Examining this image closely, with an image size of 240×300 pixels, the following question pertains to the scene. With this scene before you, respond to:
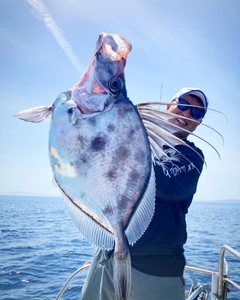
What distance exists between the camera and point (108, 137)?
149 centimetres

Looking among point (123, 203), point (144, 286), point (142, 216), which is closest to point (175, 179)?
point (142, 216)

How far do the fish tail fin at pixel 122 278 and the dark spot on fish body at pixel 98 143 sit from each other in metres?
0.66

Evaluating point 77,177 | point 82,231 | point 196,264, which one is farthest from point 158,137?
point 196,264

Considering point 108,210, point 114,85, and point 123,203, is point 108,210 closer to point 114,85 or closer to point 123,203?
point 123,203

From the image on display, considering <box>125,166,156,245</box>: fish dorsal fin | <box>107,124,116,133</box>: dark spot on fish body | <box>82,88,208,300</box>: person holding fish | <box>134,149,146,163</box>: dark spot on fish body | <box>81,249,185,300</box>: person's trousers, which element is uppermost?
<box>107,124,116,133</box>: dark spot on fish body

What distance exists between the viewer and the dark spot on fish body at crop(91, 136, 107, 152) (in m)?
1.48

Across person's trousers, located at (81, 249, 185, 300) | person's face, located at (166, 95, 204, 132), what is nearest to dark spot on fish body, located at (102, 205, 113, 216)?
person's trousers, located at (81, 249, 185, 300)

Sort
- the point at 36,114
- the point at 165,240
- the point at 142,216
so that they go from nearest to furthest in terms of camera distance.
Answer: the point at 142,216 → the point at 36,114 → the point at 165,240

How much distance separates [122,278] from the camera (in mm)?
1473

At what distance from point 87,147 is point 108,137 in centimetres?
14

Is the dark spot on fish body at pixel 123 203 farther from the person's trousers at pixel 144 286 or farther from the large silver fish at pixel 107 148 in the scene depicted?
the person's trousers at pixel 144 286

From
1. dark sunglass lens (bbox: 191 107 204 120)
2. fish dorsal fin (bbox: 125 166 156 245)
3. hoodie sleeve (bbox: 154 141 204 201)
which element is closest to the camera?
fish dorsal fin (bbox: 125 166 156 245)

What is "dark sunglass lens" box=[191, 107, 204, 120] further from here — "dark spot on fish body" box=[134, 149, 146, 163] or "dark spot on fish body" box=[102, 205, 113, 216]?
"dark spot on fish body" box=[102, 205, 113, 216]

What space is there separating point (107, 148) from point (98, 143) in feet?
0.20
